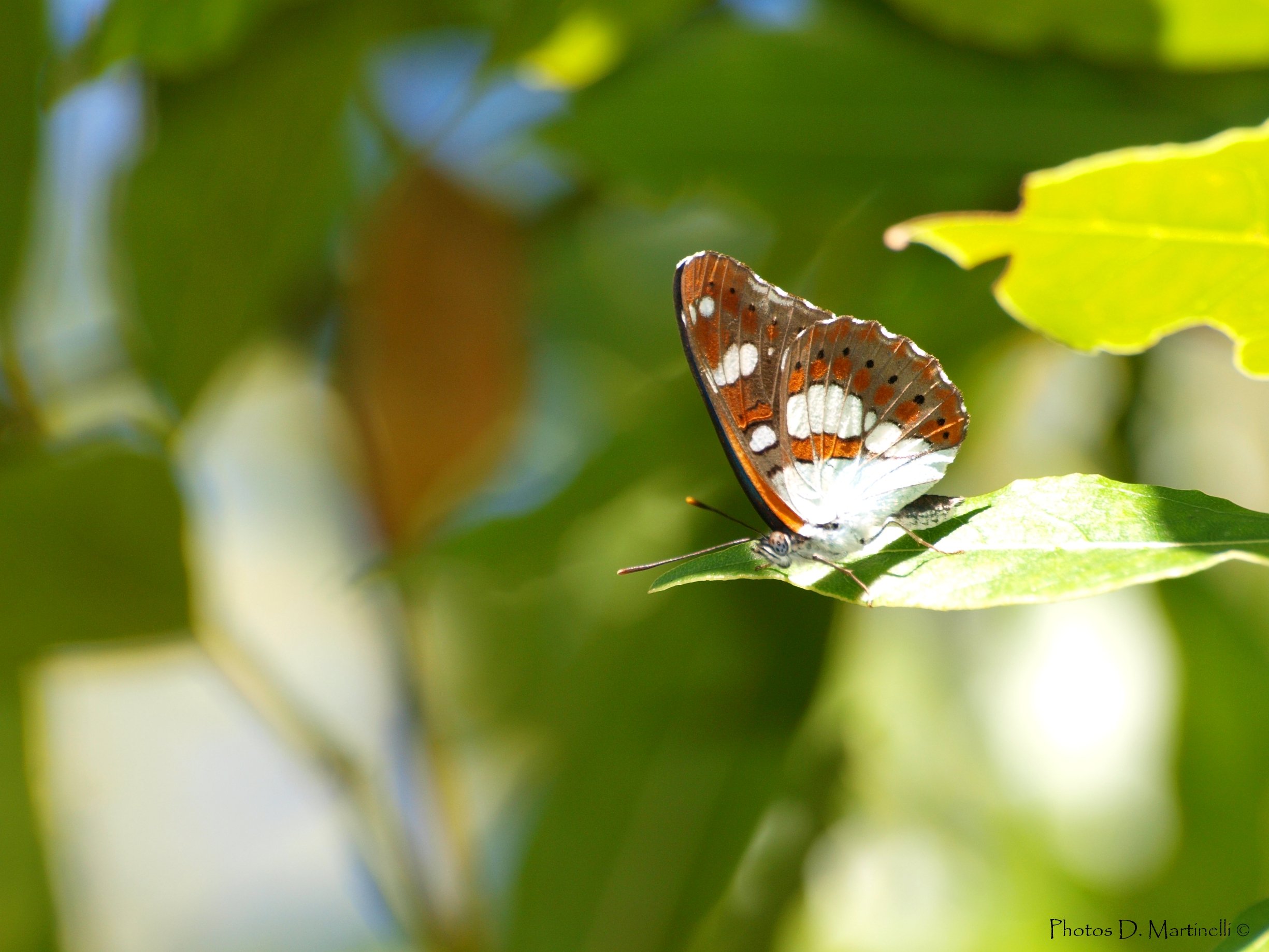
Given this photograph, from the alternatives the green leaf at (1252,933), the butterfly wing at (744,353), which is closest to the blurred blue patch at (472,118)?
the butterfly wing at (744,353)

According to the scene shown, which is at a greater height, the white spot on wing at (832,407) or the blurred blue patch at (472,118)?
the blurred blue patch at (472,118)

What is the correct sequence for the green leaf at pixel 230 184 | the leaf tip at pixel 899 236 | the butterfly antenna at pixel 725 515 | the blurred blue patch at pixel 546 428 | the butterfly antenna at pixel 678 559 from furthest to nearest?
the blurred blue patch at pixel 546 428 → the green leaf at pixel 230 184 → the butterfly antenna at pixel 725 515 → the butterfly antenna at pixel 678 559 → the leaf tip at pixel 899 236

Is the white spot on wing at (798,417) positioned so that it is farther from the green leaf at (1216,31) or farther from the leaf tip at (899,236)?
the green leaf at (1216,31)

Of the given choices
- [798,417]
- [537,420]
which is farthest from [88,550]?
[798,417]

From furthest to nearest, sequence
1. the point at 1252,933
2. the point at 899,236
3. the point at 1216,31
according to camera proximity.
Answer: the point at 1216,31
the point at 899,236
the point at 1252,933

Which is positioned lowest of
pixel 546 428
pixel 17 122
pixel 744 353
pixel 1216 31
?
pixel 546 428

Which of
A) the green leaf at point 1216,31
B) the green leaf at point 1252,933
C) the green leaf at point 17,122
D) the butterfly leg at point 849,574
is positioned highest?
the green leaf at point 17,122

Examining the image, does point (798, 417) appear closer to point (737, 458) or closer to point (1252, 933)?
point (737, 458)

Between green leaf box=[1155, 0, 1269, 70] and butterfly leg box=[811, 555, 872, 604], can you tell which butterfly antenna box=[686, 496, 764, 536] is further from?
green leaf box=[1155, 0, 1269, 70]

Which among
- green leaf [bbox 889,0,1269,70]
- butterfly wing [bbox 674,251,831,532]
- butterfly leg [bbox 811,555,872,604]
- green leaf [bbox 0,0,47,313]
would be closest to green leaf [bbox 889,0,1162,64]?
green leaf [bbox 889,0,1269,70]
